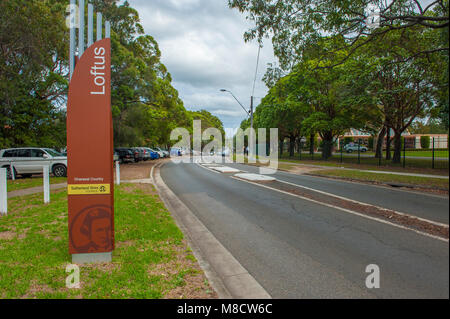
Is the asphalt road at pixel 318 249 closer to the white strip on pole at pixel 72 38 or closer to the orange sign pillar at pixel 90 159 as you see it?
the orange sign pillar at pixel 90 159

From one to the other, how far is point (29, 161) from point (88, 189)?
14.8 m

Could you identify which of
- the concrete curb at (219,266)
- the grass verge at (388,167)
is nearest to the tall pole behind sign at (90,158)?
the concrete curb at (219,266)

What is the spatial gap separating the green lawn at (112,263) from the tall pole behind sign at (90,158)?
0.36 m

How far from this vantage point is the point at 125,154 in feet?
101

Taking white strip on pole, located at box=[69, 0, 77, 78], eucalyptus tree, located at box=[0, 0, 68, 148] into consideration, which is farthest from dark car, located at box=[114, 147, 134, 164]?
white strip on pole, located at box=[69, 0, 77, 78]

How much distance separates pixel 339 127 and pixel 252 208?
805 inches

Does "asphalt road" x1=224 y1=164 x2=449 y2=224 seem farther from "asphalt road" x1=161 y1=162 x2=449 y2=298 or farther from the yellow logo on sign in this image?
the yellow logo on sign

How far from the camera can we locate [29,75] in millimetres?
17250

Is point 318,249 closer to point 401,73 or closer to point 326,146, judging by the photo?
point 401,73

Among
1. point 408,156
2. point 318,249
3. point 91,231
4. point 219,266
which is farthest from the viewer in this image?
point 408,156

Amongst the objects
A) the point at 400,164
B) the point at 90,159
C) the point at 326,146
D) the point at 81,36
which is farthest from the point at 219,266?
the point at 326,146

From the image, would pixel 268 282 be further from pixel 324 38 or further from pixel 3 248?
pixel 324 38
